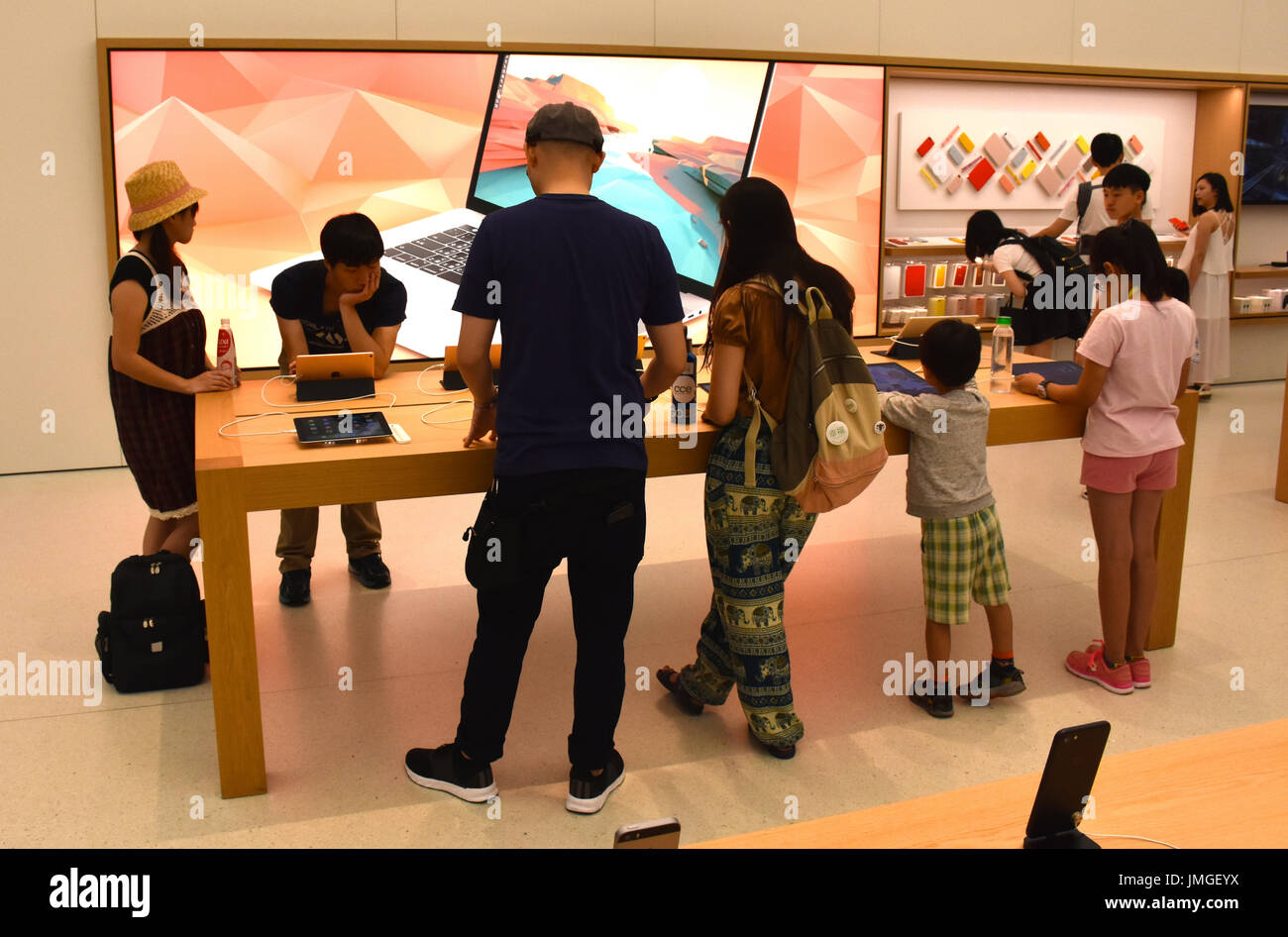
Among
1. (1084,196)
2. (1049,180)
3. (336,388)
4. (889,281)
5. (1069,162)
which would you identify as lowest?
(336,388)

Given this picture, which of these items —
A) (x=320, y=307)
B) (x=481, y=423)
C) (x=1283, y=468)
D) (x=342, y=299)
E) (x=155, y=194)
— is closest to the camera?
(x=481, y=423)

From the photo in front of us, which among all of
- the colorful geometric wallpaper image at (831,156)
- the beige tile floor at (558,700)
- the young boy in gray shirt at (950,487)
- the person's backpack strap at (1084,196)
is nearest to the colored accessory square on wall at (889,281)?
the colorful geometric wallpaper image at (831,156)

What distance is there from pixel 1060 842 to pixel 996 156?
686cm

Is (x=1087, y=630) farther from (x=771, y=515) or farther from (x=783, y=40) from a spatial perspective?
(x=783, y=40)

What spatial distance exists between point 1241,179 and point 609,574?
24.1ft

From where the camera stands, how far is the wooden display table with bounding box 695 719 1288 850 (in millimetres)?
1357

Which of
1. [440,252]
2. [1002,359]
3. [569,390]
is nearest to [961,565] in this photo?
[1002,359]

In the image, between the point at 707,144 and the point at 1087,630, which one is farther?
the point at 707,144

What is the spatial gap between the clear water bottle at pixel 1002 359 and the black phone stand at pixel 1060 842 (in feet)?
8.11

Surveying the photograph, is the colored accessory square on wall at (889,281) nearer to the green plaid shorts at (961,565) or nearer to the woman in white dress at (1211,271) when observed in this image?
the woman in white dress at (1211,271)

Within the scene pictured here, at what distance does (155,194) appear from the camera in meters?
3.14

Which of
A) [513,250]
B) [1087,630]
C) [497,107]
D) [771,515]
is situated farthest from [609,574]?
[497,107]

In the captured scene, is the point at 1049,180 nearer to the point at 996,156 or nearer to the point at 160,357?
the point at 996,156

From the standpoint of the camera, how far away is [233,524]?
8.59ft
